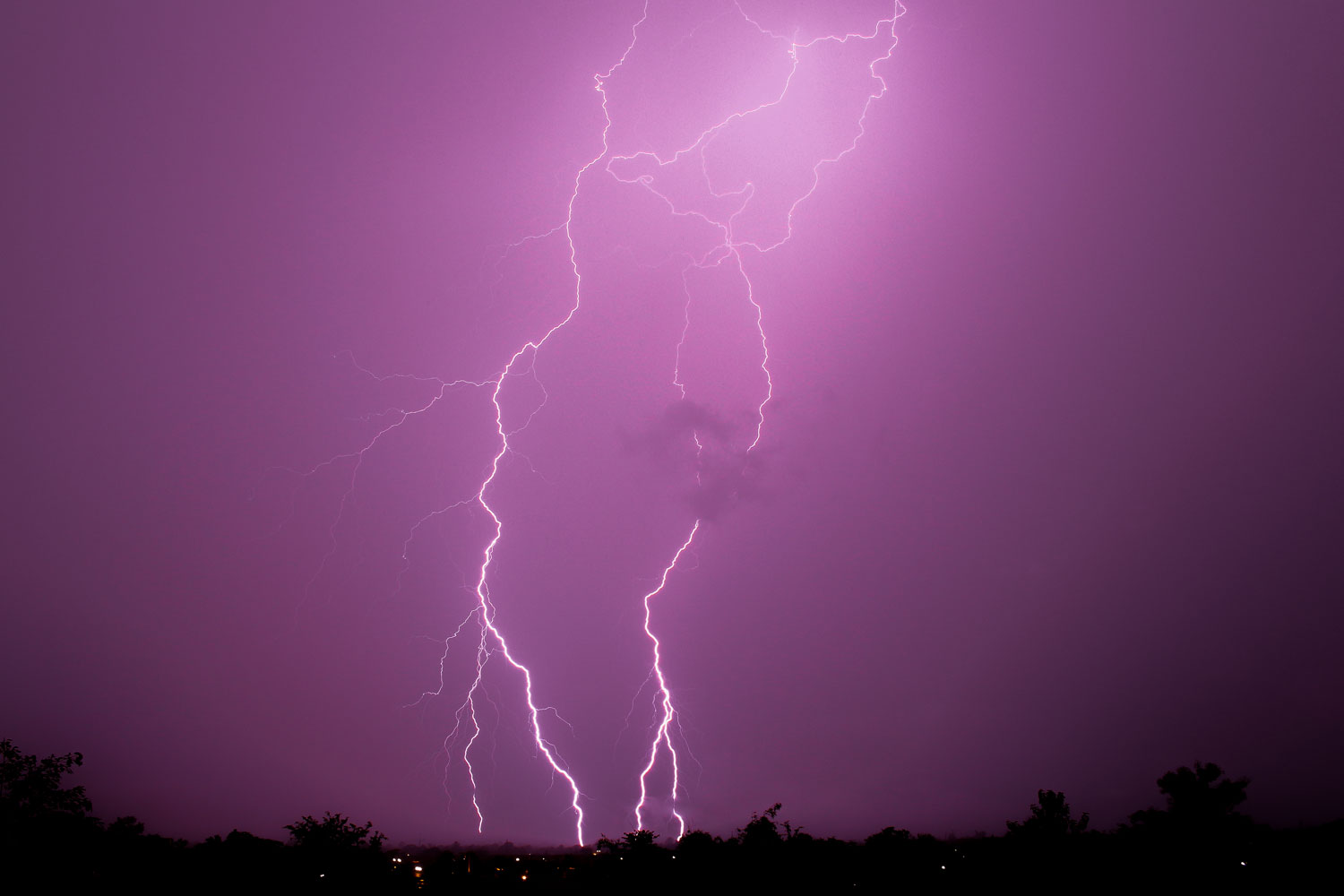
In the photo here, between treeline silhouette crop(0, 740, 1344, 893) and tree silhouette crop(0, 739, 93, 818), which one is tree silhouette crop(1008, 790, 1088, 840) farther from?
tree silhouette crop(0, 739, 93, 818)

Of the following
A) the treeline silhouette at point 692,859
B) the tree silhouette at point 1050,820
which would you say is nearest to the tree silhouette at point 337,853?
the treeline silhouette at point 692,859

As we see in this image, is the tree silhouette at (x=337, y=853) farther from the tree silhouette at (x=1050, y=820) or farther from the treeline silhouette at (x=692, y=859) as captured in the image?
the tree silhouette at (x=1050, y=820)

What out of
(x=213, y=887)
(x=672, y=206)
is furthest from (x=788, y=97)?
(x=213, y=887)

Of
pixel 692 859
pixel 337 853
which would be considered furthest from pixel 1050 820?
pixel 337 853

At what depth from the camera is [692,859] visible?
16219 millimetres

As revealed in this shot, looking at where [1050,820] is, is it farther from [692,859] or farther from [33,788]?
[33,788]

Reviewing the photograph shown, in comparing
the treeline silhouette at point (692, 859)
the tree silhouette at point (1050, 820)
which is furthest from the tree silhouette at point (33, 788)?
the tree silhouette at point (1050, 820)

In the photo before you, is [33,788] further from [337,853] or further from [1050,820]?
[1050,820]

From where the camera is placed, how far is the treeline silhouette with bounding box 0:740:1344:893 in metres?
14.5

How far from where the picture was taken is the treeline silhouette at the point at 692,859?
14.5 meters

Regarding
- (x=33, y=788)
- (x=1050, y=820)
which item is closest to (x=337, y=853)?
(x=33, y=788)

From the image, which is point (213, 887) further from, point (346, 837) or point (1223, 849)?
point (1223, 849)

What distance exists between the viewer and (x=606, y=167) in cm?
2002

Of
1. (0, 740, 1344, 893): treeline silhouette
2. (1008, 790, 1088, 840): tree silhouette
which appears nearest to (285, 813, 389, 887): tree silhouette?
(0, 740, 1344, 893): treeline silhouette
